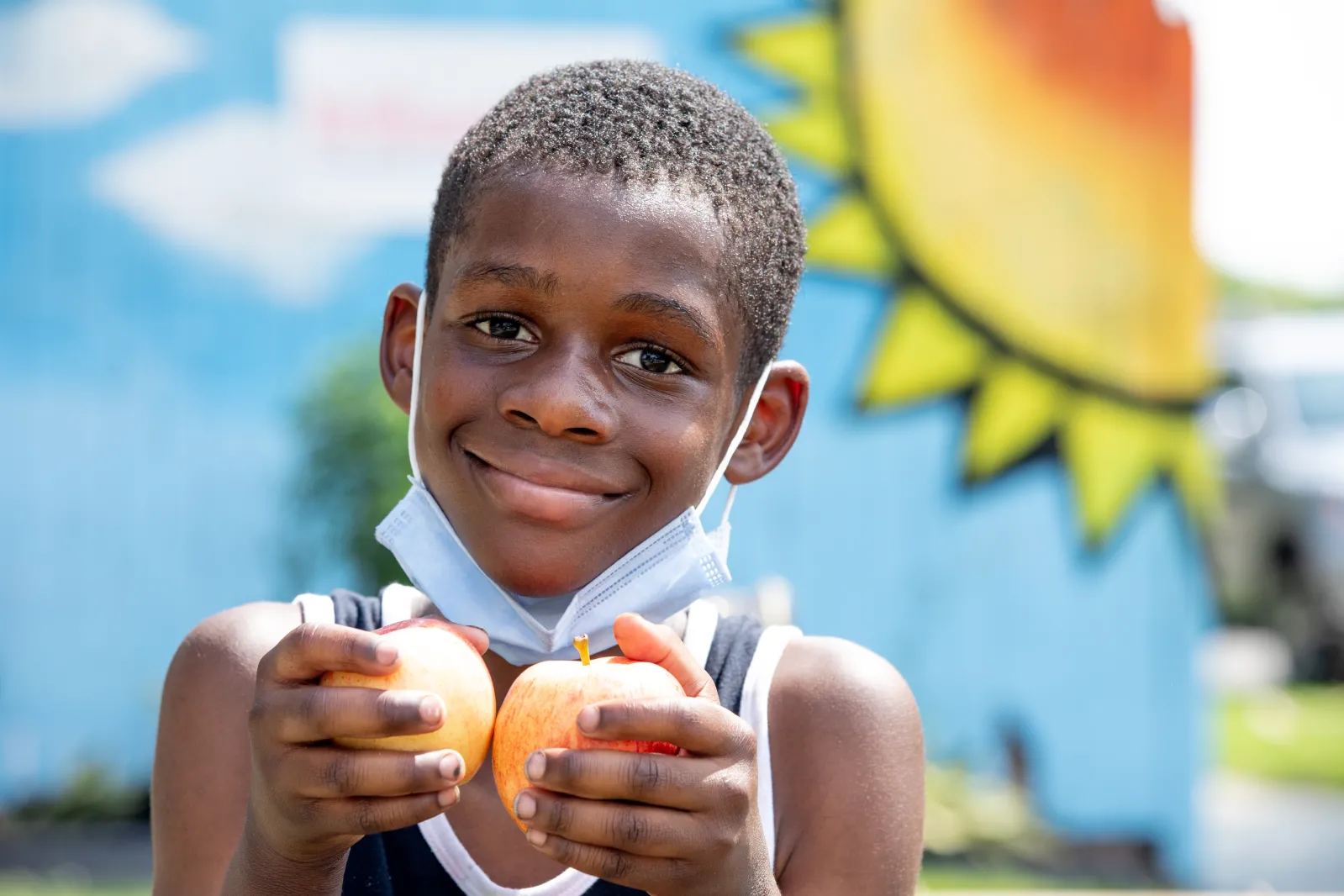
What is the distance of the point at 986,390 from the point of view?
5.53m

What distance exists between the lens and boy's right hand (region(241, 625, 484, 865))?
50.8 inches

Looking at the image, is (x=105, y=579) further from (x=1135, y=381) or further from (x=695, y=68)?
(x=1135, y=381)

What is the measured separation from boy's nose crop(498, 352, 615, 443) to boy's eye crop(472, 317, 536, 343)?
0.07m

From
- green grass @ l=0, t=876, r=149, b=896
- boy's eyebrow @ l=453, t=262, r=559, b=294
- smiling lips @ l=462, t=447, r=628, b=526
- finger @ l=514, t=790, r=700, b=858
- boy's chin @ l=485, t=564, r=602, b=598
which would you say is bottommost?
green grass @ l=0, t=876, r=149, b=896

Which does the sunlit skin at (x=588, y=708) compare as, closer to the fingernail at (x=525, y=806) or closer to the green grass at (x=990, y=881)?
the fingernail at (x=525, y=806)

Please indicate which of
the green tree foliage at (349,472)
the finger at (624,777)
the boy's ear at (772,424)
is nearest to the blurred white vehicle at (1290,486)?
the green tree foliage at (349,472)

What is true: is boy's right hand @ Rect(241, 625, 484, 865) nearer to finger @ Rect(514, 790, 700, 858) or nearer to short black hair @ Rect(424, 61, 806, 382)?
finger @ Rect(514, 790, 700, 858)

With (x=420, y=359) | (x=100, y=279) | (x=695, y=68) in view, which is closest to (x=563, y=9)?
(x=695, y=68)

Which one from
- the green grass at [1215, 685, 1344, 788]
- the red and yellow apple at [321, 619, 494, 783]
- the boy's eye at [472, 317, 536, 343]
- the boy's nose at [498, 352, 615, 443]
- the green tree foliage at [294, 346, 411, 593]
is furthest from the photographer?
the green grass at [1215, 685, 1344, 788]

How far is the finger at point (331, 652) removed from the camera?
4.27 ft

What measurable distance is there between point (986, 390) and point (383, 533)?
13.1 feet

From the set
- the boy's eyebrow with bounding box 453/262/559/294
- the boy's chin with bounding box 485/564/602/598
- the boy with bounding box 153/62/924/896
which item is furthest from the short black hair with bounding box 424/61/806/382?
the boy's chin with bounding box 485/564/602/598

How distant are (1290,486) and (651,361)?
1039 cm

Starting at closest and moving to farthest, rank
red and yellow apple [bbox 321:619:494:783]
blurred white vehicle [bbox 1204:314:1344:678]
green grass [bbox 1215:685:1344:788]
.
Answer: red and yellow apple [bbox 321:619:494:783] < green grass [bbox 1215:685:1344:788] < blurred white vehicle [bbox 1204:314:1344:678]
